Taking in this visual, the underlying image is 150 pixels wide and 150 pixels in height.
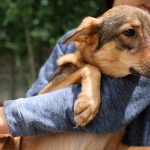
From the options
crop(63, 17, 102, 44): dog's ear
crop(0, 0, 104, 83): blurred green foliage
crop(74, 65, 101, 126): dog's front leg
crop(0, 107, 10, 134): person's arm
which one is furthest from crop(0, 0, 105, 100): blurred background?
crop(0, 107, 10, 134): person's arm

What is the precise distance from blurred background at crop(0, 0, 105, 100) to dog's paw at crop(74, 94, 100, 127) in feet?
11.9

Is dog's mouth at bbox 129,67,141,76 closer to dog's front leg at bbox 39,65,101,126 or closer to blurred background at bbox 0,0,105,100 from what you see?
dog's front leg at bbox 39,65,101,126

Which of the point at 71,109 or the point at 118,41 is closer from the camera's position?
the point at 71,109

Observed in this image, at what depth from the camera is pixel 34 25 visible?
7188 millimetres

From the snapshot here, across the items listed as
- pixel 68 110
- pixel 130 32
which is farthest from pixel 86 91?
pixel 130 32

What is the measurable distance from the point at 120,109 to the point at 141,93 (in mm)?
160

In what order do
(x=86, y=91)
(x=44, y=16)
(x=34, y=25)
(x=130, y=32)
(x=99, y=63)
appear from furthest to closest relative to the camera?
(x=34, y=25), (x=44, y=16), (x=99, y=63), (x=130, y=32), (x=86, y=91)

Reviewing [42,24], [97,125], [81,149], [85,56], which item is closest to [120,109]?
[97,125]

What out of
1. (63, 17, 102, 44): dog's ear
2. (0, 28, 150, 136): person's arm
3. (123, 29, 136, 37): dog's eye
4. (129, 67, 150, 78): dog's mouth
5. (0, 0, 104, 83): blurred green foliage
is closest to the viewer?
(0, 28, 150, 136): person's arm

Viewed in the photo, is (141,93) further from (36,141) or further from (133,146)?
(36,141)

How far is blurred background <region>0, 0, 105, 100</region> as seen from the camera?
23.1 ft

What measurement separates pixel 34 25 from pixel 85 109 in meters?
4.21

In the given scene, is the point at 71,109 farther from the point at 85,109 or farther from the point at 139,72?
the point at 139,72

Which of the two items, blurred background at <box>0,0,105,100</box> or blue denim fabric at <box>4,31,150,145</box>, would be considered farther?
blurred background at <box>0,0,105,100</box>
